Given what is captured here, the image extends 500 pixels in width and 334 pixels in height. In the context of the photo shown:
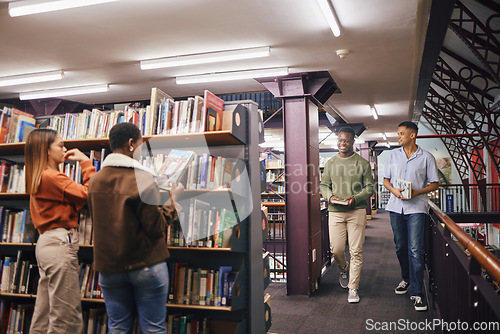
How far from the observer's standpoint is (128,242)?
1942 millimetres

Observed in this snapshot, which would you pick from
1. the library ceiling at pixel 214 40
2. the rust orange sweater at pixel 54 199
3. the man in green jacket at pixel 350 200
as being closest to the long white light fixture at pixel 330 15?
the library ceiling at pixel 214 40

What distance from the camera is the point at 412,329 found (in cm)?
329

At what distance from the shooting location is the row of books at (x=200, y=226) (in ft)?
9.00

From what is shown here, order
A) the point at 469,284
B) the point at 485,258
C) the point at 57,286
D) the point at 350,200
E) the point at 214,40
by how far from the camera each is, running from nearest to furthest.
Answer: the point at 485,258, the point at 469,284, the point at 57,286, the point at 350,200, the point at 214,40

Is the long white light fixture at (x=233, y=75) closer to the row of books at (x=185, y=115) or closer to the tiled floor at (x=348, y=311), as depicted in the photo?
the row of books at (x=185, y=115)

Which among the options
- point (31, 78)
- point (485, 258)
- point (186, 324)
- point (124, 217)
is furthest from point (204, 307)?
point (31, 78)

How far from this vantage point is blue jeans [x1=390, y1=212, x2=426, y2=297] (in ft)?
11.7

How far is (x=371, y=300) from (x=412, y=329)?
2.74 ft

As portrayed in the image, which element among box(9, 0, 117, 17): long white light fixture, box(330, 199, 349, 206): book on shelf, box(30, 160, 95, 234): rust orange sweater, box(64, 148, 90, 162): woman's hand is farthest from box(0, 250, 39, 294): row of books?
box(330, 199, 349, 206): book on shelf

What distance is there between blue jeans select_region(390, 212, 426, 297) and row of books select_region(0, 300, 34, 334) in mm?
3471

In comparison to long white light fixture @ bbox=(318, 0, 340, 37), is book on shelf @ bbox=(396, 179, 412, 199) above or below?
below

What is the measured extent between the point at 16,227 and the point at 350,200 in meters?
3.17

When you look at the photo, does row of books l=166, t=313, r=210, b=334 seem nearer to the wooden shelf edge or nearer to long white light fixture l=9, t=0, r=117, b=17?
the wooden shelf edge

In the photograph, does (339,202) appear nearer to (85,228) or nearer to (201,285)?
(201,285)
